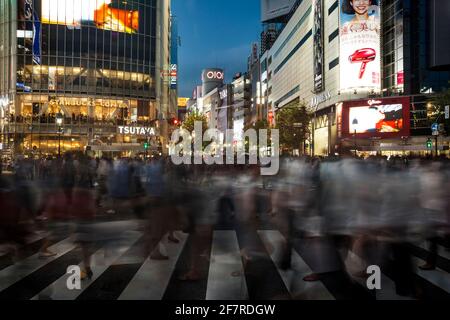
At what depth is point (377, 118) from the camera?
54.2m

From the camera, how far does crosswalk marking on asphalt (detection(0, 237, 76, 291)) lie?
672cm

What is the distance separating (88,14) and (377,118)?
38438 millimetres

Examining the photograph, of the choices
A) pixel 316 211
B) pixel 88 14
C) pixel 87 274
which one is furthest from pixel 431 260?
pixel 88 14

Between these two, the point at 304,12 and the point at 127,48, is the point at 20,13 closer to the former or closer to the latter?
the point at 127,48

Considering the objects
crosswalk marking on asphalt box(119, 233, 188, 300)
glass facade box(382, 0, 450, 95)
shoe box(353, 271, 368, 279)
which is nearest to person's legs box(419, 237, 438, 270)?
shoe box(353, 271, 368, 279)

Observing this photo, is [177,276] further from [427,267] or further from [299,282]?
[427,267]

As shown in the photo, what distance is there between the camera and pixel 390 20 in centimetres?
5603

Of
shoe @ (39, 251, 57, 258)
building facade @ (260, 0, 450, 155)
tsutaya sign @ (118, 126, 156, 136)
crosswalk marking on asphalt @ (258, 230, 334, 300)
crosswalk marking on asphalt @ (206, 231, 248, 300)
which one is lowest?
crosswalk marking on asphalt @ (206, 231, 248, 300)

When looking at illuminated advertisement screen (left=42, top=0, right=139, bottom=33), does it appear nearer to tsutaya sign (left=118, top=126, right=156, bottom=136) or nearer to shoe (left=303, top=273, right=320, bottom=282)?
tsutaya sign (left=118, top=126, right=156, bottom=136)

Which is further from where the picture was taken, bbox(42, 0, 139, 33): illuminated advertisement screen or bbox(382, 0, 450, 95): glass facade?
bbox(42, 0, 139, 33): illuminated advertisement screen

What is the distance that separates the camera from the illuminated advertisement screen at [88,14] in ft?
185

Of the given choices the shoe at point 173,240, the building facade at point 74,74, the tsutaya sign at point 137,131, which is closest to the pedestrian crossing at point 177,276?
the shoe at point 173,240

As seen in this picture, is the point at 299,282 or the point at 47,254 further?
the point at 47,254

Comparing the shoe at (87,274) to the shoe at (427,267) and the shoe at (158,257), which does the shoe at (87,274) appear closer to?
the shoe at (158,257)
